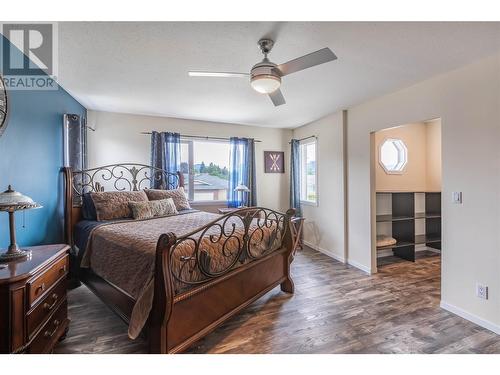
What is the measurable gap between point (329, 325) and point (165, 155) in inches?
138

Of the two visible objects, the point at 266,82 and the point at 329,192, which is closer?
the point at 266,82

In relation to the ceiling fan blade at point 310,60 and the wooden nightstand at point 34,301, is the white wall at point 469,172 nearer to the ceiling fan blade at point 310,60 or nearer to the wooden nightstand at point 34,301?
the ceiling fan blade at point 310,60

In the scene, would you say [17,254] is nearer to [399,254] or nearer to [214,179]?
[214,179]

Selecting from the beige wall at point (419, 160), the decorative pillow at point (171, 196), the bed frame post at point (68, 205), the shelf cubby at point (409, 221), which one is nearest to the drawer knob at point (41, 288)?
the bed frame post at point (68, 205)

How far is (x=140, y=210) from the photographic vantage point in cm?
311

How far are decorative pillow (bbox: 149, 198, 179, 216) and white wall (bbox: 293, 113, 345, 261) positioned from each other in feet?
8.54

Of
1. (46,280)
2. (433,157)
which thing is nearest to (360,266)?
(433,157)

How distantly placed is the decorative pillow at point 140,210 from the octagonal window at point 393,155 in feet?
12.6

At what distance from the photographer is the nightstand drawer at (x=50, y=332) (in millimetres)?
1454

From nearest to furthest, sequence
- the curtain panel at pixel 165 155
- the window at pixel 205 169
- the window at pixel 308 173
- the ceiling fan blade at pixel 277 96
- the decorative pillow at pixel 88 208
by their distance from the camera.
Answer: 1. the ceiling fan blade at pixel 277 96
2. the decorative pillow at pixel 88 208
3. the curtain panel at pixel 165 155
4. the window at pixel 205 169
5. the window at pixel 308 173

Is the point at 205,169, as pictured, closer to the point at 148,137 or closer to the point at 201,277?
the point at 148,137

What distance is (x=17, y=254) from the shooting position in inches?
60.7
